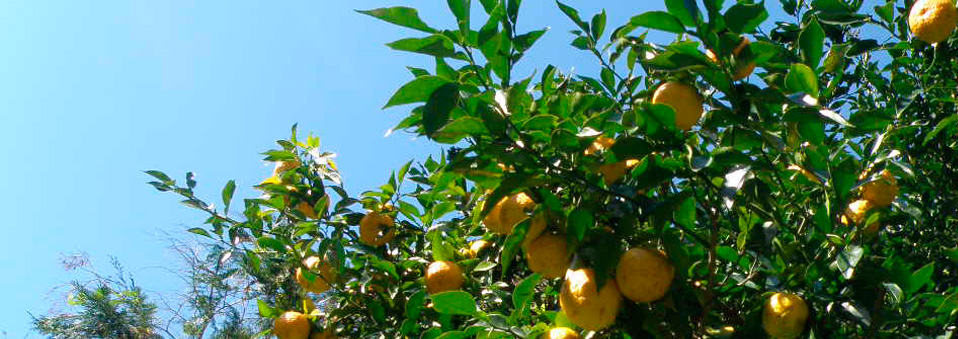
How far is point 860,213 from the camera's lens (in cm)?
159

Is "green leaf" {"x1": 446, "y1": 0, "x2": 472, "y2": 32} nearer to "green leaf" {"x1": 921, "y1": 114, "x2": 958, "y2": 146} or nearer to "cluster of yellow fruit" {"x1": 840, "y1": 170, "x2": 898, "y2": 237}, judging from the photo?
"cluster of yellow fruit" {"x1": 840, "y1": 170, "x2": 898, "y2": 237}

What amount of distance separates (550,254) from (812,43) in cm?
57

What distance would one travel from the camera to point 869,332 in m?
1.23

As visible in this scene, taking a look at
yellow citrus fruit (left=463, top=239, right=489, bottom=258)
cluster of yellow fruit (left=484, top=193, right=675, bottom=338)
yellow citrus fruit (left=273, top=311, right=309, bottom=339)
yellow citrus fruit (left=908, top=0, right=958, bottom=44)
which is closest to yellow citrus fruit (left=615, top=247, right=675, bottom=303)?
cluster of yellow fruit (left=484, top=193, right=675, bottom=338)

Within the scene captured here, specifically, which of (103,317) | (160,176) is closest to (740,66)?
(160,176)

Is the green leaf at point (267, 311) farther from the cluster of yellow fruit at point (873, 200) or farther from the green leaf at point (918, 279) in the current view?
the green leaf at point (918, 279)

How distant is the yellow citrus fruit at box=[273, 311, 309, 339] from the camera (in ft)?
6.98

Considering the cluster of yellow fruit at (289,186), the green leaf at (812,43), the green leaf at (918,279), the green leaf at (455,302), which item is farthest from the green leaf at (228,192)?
the green leaf at (918,279)

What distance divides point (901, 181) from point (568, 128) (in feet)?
4.79

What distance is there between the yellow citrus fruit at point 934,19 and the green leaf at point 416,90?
3.89 feet

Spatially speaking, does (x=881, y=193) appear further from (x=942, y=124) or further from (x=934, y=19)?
(x=934, y=19)

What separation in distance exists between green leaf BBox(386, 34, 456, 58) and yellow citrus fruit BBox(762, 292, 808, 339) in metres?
0.69

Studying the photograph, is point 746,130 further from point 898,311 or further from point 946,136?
point 946,136

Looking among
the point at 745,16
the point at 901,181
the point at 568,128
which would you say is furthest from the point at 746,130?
the point at 901,181
